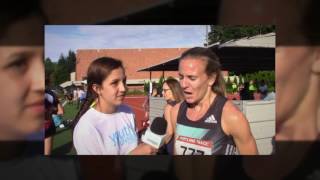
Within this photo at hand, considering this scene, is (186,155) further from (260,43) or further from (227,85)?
(260,43)

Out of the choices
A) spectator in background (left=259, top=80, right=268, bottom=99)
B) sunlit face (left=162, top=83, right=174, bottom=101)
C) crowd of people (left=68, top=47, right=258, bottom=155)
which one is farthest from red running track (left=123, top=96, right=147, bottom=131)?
spectator in background (left=259, top=80, right=268, bottom=99)

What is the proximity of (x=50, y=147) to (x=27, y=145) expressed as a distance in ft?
0.74

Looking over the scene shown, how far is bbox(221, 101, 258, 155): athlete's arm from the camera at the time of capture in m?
5.25

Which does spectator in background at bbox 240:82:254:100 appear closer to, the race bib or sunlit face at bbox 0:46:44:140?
the race bib

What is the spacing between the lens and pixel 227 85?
5238 mm

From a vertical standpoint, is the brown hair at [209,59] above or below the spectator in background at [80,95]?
above

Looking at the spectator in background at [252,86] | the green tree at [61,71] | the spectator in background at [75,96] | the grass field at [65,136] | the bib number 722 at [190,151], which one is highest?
the green tree at [61,71]

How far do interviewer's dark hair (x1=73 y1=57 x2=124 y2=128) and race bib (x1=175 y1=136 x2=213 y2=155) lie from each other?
3.02 feet

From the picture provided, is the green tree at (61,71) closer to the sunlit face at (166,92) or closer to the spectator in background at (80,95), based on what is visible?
the spectator in background at (80,95)

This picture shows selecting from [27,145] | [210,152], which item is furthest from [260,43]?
[27,145]

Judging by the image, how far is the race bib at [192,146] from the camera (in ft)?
17.3

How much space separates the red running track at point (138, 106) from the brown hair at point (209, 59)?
57 cm

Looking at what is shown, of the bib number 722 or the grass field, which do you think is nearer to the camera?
the grass field

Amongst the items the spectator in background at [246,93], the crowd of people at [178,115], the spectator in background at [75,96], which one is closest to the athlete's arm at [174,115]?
the crowd of people at [178,115]
